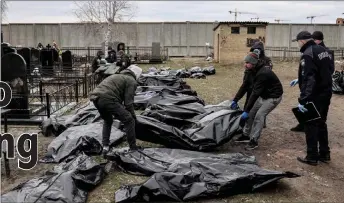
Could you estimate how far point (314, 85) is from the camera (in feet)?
16.4

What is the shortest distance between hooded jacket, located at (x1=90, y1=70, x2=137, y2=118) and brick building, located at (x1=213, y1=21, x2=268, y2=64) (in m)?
17.6

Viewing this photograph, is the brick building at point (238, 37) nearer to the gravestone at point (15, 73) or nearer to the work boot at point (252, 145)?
the gravestone at point (15, 73)

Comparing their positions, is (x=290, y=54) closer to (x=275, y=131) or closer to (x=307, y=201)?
(x=275, y=131)

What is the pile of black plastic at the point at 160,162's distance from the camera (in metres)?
3.89

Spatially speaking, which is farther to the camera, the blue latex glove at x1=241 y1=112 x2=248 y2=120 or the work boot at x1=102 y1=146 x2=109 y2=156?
the blue latex glove at x1=241 y1=112 x2=248 y2=120

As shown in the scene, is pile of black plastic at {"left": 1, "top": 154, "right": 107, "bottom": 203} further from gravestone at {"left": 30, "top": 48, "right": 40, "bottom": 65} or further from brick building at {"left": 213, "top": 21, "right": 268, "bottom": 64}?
brick building at {"left": 213, "top": 21, "right": 268, "bottom": 64}

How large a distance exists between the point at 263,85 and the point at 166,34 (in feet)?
99.8

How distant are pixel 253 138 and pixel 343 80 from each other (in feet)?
23.3

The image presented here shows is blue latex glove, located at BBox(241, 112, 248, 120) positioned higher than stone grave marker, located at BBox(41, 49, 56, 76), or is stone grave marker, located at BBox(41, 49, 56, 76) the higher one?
stone grave marker, located at BBox(41, 49, 56, 76)

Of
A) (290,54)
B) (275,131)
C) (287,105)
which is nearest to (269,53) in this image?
→ (290,54)

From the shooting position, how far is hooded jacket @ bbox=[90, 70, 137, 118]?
5129 millimetres

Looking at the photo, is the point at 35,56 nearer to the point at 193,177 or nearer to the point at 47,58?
the point at 47,58

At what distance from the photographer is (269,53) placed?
3272 cm

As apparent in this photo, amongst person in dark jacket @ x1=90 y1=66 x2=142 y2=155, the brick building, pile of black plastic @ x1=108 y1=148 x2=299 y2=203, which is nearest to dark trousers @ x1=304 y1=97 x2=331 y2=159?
pile of black plastic @ x1=108 y1=148 x2=299 y2=203
